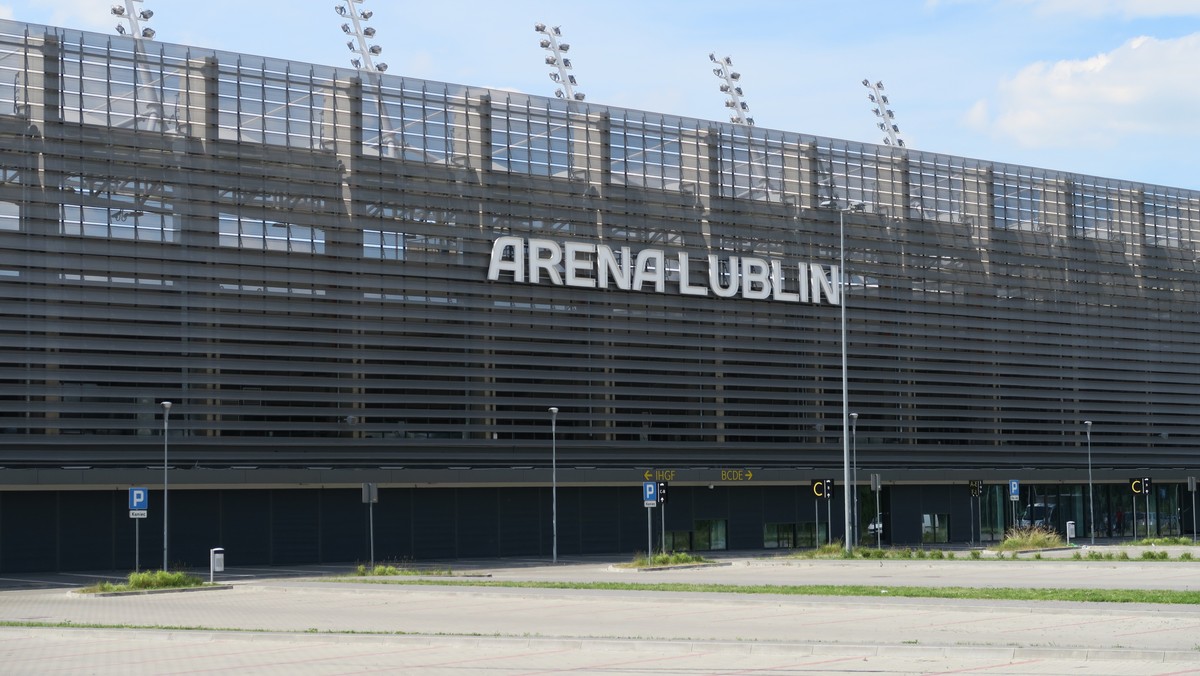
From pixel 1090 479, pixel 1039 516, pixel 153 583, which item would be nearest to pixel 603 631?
pixel 153 583

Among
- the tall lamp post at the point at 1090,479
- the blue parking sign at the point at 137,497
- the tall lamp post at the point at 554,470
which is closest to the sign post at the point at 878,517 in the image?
the tall lamp post at the point at 1090,479

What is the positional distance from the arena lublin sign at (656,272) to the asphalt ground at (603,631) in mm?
23139

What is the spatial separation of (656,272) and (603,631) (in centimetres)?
4019

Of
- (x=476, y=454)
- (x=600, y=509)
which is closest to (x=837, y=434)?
(x=600, y=509)

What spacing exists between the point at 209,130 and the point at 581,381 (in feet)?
58.6

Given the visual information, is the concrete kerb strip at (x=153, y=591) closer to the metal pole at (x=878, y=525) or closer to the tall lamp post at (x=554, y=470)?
the tall lamp post at (x=554, y=470)

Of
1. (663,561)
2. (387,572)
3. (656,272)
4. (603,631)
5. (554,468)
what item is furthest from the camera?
(656,272)

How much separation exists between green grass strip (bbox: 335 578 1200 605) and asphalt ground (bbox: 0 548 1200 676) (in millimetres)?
999

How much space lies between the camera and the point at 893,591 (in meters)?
31.3

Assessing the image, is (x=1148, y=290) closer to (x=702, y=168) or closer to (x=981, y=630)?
(x=702, y=168)

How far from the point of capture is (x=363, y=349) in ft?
185

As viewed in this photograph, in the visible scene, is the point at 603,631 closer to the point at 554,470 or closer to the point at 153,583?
the point at 153,583

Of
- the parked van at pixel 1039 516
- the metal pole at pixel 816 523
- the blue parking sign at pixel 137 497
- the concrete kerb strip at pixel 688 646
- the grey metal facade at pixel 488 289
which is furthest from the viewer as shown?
the parked van at pixel 1039 516

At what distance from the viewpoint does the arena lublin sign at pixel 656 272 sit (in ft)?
198
